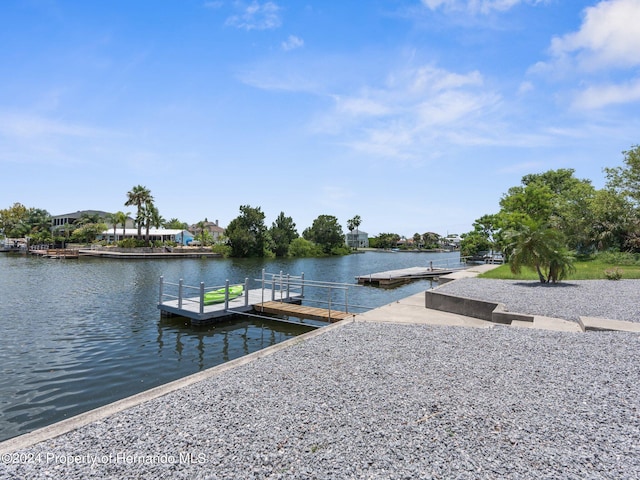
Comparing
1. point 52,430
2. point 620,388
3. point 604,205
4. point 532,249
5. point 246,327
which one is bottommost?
point 246,327

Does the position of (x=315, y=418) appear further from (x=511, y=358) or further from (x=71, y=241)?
(x=71, y=241)

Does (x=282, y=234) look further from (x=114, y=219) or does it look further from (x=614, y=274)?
(x=614, y=274)

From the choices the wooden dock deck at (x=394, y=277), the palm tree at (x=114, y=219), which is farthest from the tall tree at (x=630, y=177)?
the palm tree at (x=114, y=219)

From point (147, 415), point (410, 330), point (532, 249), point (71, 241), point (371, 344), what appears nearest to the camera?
point (147, 415)

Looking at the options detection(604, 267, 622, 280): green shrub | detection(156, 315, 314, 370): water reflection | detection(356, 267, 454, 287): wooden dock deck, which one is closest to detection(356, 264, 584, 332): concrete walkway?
detection(156, 315, 314, 370): water reflection

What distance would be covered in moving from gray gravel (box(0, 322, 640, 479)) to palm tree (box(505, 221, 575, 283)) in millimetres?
9771

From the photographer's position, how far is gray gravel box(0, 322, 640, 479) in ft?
11.4

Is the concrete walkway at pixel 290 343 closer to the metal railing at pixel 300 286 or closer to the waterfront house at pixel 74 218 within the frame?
the metal railing at pixel 300 286

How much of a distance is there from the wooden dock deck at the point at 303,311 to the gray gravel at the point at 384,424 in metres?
6.38

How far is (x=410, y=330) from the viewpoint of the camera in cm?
880

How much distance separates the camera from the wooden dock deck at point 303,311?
13.0 meters

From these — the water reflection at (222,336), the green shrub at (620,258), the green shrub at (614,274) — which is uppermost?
the green shrub at (620,258)

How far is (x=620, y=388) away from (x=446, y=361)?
2.43 meters

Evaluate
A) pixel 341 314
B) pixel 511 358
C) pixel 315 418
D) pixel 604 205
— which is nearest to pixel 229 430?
pixel 315 418
